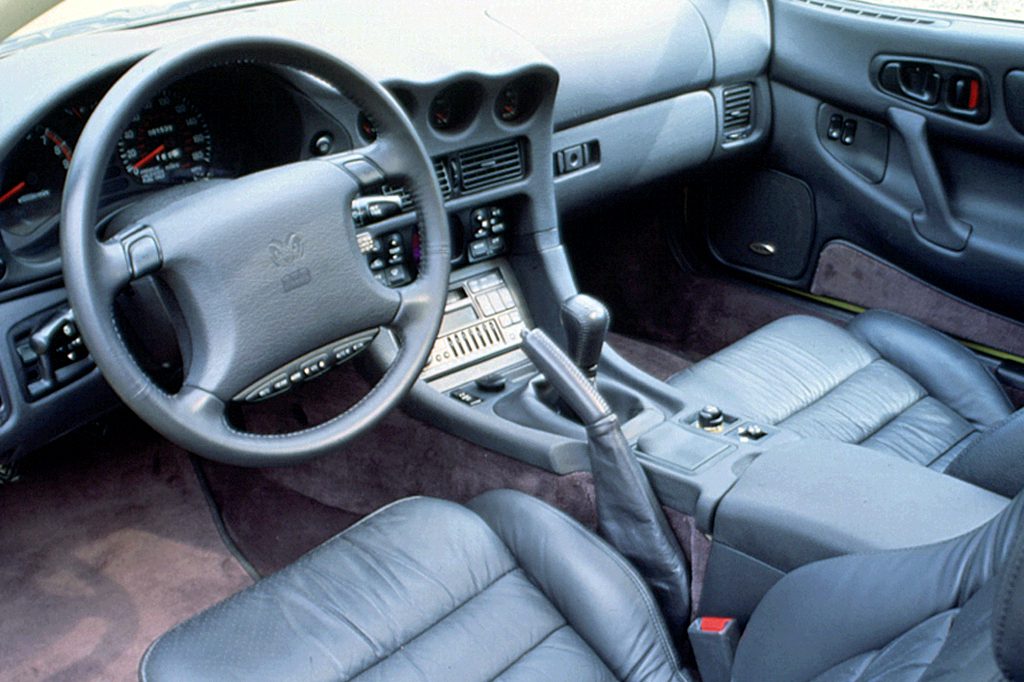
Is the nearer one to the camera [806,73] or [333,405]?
[333,405]

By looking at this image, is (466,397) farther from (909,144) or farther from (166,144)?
(909,144)

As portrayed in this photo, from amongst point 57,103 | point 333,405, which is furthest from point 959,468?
point 57,103

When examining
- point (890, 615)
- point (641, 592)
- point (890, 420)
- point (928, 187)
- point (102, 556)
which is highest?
point (890, 615)

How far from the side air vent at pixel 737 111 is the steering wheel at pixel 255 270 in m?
1.17

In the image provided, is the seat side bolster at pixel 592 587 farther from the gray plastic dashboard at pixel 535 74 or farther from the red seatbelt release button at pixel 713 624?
the gray plastic dashboard at pixel 535 74

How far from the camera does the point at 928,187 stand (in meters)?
2.24

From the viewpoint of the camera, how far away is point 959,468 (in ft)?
4.67

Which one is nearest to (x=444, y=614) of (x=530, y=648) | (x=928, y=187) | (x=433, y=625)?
(x=433, y=625)

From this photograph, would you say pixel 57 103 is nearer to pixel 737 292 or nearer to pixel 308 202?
pixel 308 202

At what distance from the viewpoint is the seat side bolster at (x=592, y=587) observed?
135cm

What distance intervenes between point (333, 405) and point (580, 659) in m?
0.79

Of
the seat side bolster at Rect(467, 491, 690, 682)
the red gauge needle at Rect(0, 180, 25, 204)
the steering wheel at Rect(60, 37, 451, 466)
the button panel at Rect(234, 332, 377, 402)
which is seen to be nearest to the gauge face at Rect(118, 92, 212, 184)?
the red gauge needle at Rect(0, 180, 25, 204)

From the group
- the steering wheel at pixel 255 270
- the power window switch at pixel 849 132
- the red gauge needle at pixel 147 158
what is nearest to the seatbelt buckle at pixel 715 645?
the steering wheel at pixel 255 270

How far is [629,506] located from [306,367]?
0.48 m
